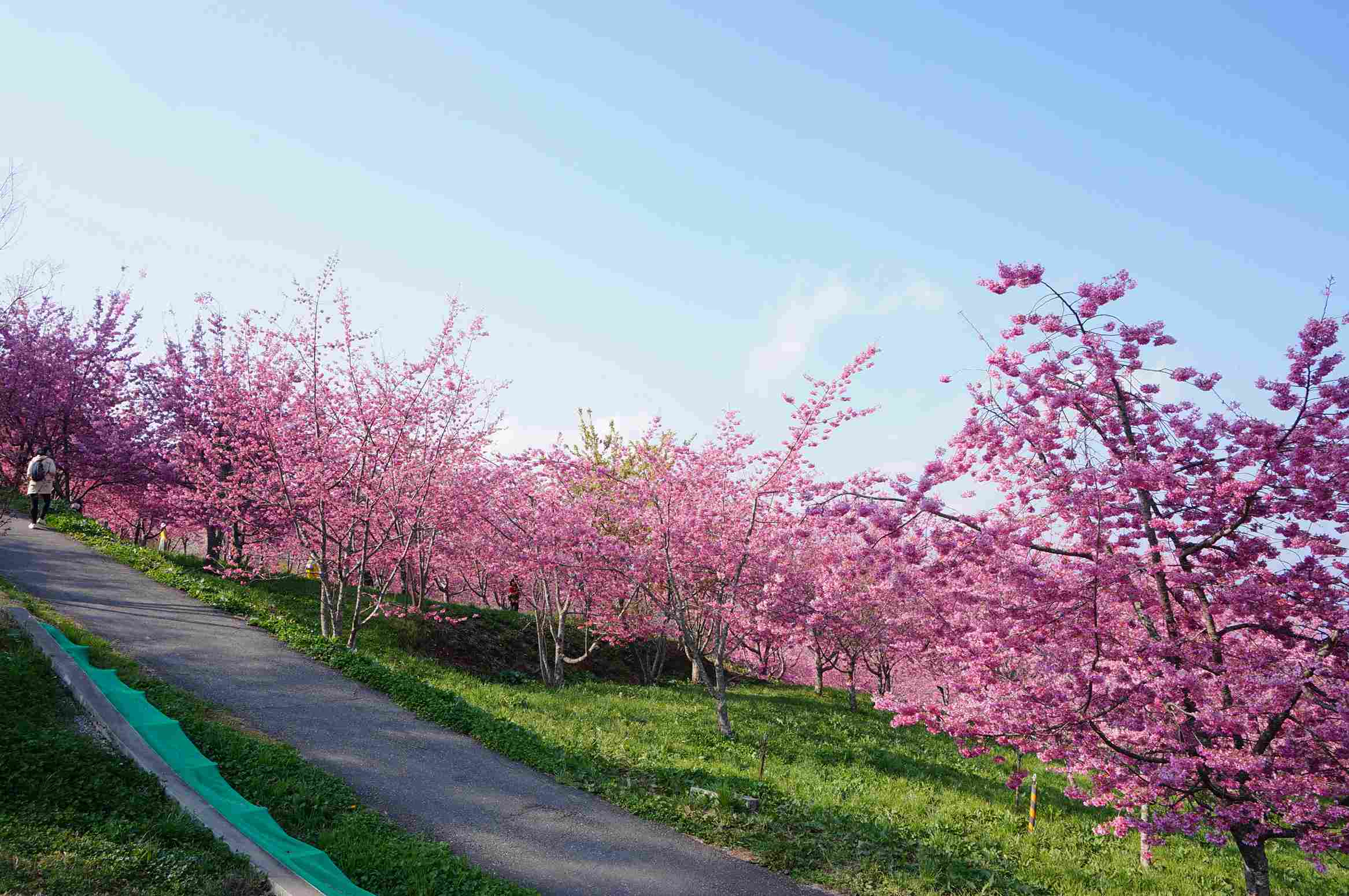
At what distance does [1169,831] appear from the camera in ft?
23.0

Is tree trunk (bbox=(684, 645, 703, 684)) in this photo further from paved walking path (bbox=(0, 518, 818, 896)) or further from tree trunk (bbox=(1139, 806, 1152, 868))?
tree trunk (bbox=(1139, 806, 1152, 868))

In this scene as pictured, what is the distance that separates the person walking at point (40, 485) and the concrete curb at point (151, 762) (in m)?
10.4

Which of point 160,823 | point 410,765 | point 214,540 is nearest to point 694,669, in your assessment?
point 410,765

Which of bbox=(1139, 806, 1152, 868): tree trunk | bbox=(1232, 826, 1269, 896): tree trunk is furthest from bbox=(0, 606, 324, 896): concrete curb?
bbox=(1232, 826, 1269, 896): tree trunk

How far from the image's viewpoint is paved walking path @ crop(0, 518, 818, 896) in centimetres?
786

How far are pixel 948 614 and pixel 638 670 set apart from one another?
1549 cm

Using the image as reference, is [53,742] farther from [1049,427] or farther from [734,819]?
[1049,427]

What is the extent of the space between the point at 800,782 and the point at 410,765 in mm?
5753


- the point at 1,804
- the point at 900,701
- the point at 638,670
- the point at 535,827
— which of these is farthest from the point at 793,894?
the point at 638,670

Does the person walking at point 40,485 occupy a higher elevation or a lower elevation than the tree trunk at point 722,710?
higher

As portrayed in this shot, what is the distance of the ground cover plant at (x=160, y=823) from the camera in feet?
18.4

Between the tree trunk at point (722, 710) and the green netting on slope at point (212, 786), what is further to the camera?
the tree trunk at point (722, 710)

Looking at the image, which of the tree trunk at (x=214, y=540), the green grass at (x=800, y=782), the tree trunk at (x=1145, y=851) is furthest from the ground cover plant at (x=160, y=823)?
the tree trunk at (x=214, y=540)

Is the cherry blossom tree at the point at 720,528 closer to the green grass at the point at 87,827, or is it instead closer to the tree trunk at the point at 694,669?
the tree trunk at the point at 694,669
